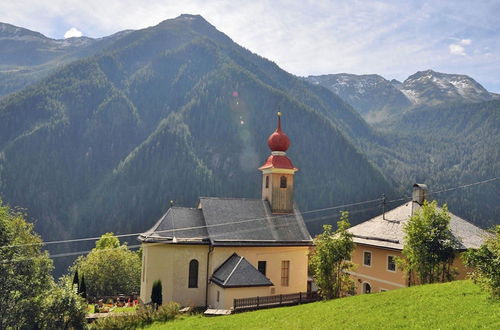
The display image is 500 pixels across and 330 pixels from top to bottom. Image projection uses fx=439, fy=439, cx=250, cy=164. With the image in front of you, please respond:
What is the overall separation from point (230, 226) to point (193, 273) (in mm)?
5360

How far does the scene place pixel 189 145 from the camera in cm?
19812

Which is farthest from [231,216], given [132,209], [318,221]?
[132,209]

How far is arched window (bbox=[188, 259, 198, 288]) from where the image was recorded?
38156 millimetres

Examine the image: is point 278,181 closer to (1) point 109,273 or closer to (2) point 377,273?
(2) point 377,273

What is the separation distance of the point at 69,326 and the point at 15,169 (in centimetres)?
19560

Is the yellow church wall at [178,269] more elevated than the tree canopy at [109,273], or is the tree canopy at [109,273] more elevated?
the yellow church wall at [178,269]

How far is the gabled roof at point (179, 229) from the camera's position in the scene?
3781 cm

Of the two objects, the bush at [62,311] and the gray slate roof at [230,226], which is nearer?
the bush at [62,311]

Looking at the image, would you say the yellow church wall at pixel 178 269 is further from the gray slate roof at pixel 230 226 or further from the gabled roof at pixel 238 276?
the gabled roof at pixel 238 276

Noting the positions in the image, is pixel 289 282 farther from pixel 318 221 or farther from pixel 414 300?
pixel 318 221

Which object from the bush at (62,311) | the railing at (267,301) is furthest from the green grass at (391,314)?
the bush at (62,311)

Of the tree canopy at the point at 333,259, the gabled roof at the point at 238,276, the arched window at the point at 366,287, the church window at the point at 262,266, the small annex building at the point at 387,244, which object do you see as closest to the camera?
the tree canopy at the point at 333,259

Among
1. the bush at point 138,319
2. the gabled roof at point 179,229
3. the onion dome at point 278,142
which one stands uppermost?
the onion dome at point 278,142

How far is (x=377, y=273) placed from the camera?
39.6 meters
